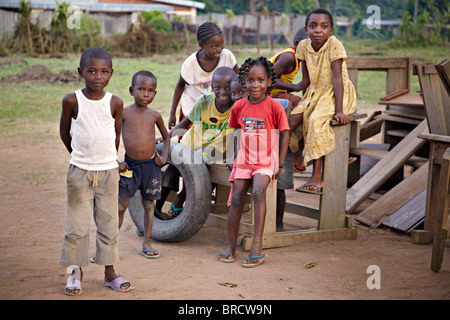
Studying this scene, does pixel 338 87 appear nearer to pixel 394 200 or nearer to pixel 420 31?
pixel 394 200

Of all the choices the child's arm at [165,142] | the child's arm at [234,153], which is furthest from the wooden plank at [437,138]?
the child's arm at [165,142]

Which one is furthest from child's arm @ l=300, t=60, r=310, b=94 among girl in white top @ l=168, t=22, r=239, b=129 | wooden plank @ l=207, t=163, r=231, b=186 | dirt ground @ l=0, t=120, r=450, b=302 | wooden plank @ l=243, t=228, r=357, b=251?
dirt ground @ l=0, t=120, r=450, b=302

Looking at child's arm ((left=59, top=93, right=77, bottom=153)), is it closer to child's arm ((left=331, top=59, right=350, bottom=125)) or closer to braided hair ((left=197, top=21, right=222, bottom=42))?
braided hair ((left=197, top=21, right=222, bottom=42))

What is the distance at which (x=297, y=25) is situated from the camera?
101ft

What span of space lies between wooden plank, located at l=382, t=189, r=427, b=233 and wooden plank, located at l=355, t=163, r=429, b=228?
0.25 ft

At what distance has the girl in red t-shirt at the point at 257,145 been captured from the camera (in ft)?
14.6

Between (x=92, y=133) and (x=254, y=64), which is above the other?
(x=254, y=64)

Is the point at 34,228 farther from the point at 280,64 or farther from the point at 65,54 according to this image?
the point at 65,54

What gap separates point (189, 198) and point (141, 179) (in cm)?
54

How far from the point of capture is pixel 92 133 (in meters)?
3.66

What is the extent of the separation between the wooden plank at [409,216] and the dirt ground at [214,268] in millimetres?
92

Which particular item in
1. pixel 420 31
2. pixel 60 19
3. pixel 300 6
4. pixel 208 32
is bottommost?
pixel 208 32

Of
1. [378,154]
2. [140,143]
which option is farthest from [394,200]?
[140,143]

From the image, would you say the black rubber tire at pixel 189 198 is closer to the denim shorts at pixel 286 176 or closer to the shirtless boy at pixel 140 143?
the shirtless boy at pixel 140 143
